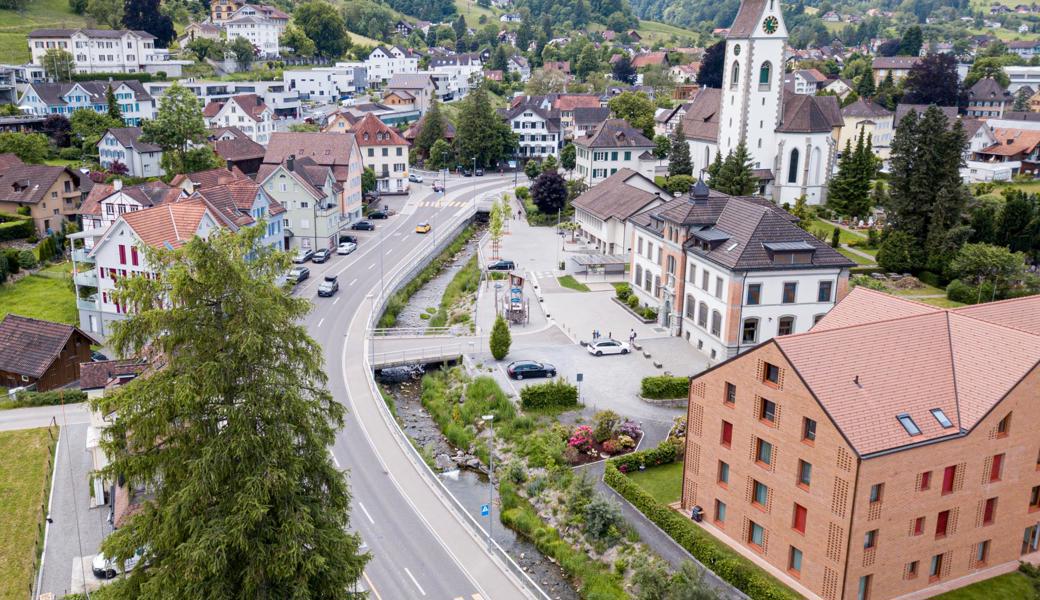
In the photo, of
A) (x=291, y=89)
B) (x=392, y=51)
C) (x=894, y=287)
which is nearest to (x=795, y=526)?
(x=894, y=287)

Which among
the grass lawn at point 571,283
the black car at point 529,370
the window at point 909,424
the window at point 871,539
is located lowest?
the grass lawn at point 571,283

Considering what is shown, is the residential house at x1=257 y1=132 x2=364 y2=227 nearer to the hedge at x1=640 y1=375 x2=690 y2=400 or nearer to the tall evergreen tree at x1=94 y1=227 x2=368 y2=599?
the hedge at x1=640 y1=375 x2=690 y2=400

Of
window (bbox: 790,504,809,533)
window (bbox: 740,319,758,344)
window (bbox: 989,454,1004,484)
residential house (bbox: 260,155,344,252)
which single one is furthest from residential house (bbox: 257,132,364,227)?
window (bbox: 989,454,1004,484)

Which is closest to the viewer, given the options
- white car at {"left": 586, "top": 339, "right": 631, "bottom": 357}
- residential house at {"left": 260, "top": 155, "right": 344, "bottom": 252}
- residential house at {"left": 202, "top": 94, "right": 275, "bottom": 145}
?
white car at {"left": 586, "top": 339, "right": 631, "bottom": 357}

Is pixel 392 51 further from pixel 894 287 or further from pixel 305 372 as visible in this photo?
pixel 305 372

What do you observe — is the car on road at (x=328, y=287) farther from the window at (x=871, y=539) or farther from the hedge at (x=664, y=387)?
the window at (x=871, y=539)

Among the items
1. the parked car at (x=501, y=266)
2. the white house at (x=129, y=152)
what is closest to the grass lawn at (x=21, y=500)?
the parked car at (x=501, y=266)

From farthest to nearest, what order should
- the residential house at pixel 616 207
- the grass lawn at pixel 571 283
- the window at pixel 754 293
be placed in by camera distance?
1. the residential house at pixel 616 207
2. the grass lawn at pixel 571 283
3. the window at pixel 754 293
